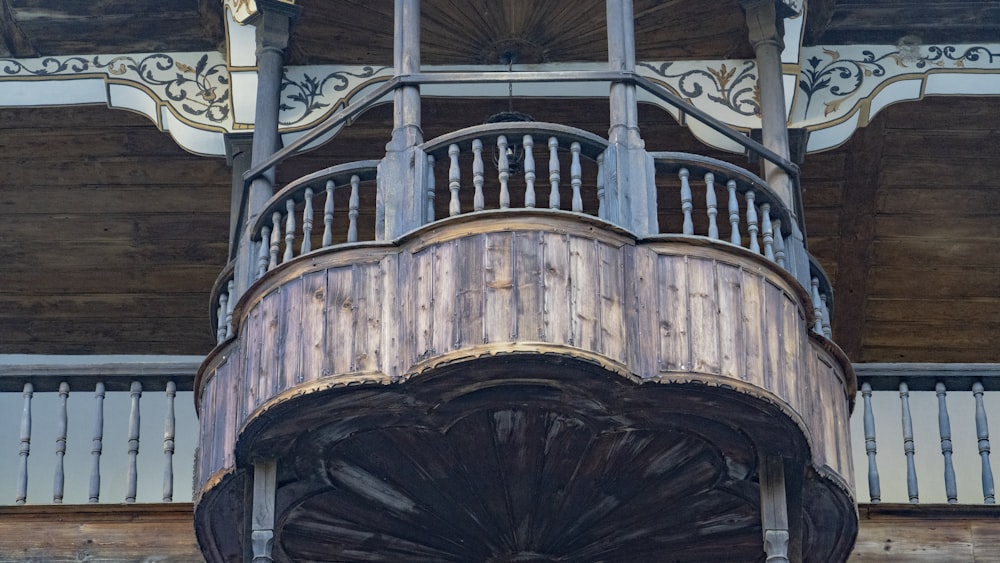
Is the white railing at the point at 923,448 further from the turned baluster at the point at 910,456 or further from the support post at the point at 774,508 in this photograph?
the support post at the point at 774,508

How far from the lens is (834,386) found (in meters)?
12.3

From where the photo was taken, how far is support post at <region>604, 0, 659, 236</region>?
38.4 ft

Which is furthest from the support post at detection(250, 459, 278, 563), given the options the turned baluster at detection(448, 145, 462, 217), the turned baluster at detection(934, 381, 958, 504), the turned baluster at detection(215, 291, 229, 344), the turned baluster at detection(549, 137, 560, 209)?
the turned baluster at detection(934, 381, 958, 504)

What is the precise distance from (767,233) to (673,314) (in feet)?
3.53

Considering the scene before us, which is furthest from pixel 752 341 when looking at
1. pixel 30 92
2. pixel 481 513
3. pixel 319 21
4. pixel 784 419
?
pixel 30 92

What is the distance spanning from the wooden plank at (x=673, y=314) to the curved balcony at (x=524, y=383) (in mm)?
11

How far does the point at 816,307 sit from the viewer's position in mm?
12773

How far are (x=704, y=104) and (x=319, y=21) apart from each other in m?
2.52

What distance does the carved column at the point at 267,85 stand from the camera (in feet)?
42.7

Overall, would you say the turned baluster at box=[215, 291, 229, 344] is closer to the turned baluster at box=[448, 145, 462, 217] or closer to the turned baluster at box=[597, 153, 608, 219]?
the turned baluster at box=[448, 145, 462, 217]

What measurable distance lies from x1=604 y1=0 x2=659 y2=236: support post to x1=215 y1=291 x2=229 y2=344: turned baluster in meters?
2.44

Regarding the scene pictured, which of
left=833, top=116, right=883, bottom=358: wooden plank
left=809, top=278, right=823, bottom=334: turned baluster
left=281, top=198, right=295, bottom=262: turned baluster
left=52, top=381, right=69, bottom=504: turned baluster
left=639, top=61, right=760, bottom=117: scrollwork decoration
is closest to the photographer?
left=281, top=198, right=295, bottom=262: turned baluster

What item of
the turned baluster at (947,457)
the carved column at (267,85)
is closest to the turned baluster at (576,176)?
the carved column at (267,85)

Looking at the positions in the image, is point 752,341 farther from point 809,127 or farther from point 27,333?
point 27,333
